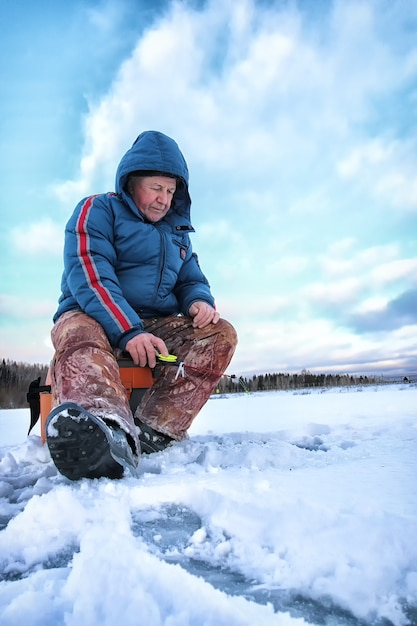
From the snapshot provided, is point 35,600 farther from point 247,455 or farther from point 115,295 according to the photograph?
point 115,295

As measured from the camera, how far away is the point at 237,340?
2230mm

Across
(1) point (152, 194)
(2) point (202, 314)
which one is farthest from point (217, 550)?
(1) point (152, 194)

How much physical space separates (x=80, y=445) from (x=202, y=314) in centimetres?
116

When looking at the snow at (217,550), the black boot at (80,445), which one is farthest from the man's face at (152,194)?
the snow at (217,550)

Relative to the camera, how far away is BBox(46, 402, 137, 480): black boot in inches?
44.6

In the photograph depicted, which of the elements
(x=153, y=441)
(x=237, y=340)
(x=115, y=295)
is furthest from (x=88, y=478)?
(x=237, y=340)

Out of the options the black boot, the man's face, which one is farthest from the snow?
the man's face

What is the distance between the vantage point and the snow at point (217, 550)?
52 cm

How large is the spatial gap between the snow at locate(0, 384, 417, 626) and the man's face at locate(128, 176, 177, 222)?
1435mm

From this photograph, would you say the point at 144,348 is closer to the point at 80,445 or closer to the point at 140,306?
the point at 140,306

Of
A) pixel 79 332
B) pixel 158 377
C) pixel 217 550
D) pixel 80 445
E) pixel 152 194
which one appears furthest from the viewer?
pixel 152 194

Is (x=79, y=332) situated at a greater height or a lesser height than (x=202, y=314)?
lesser

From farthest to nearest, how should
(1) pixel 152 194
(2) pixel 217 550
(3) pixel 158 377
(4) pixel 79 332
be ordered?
1. (1) pixel 152 194
2. (3) pixel 158 377
3. (4) pixel 79 332
4. (2) pixel 217 550

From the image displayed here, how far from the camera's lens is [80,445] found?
113 centimetres
